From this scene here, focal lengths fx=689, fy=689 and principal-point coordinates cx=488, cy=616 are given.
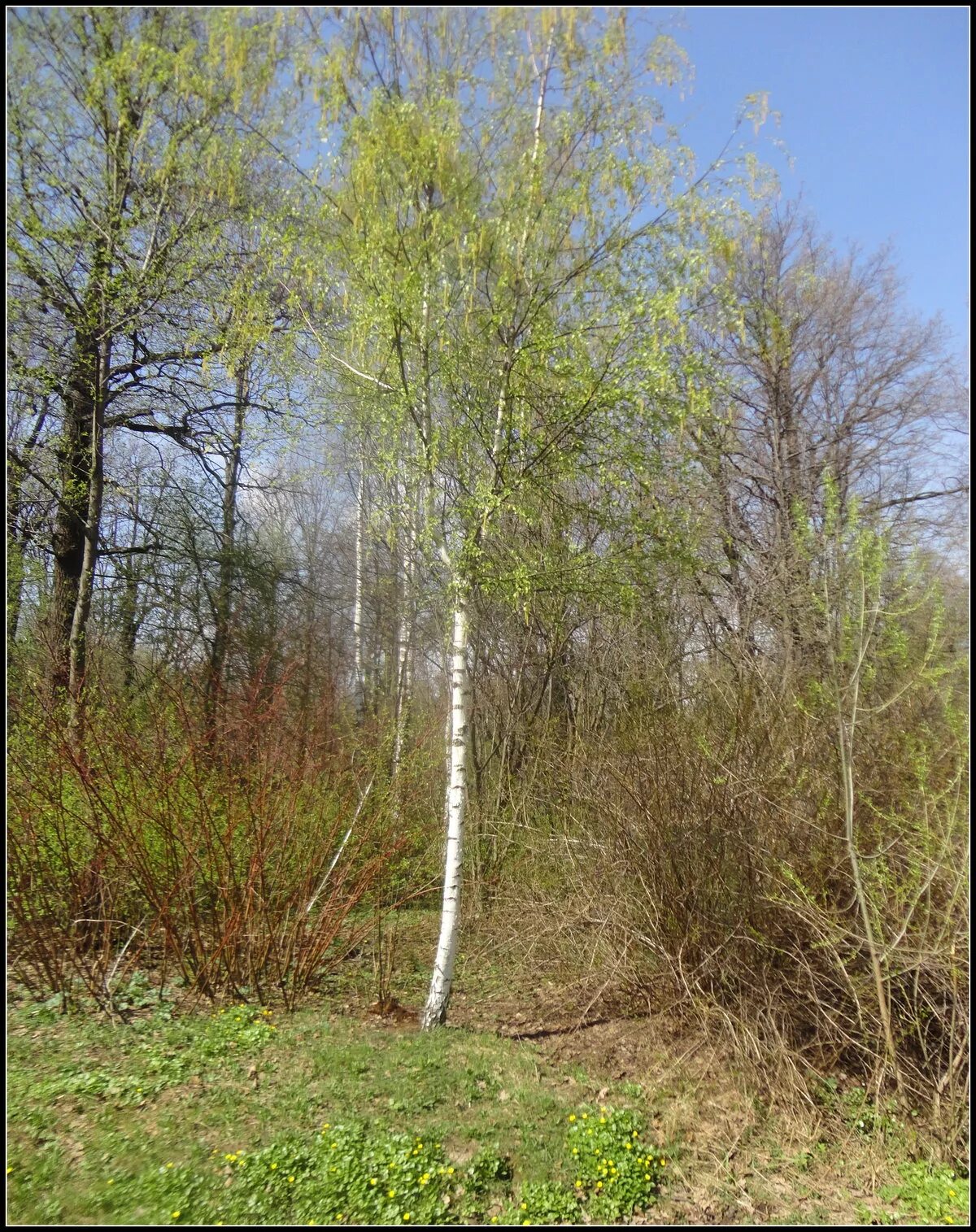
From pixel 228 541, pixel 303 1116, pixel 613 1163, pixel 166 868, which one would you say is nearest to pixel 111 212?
pixel 228 541

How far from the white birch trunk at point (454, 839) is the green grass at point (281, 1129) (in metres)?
0.29

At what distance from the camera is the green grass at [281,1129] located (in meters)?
2.62

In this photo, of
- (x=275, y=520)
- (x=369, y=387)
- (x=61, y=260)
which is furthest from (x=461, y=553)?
(x=275, y=520)

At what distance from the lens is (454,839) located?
170 inches

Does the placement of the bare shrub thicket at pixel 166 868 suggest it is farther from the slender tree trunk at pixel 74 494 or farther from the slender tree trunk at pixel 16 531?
the slender tree trunk at pixel 74 494

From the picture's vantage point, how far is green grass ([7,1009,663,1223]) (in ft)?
8.59

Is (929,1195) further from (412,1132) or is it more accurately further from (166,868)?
(166,868)

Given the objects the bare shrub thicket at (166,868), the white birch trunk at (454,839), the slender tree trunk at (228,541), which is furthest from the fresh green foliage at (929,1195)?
the slender tree trunk at (228,541)

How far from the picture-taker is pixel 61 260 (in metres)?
6.46

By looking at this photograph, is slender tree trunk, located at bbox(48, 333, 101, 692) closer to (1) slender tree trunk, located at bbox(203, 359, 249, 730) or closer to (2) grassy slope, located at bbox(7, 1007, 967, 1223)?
(1) slender tree trunk, located at bbox(203, 359, 249, 730)

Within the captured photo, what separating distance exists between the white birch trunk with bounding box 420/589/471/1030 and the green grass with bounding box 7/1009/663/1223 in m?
0.29

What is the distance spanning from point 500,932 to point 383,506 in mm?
3752

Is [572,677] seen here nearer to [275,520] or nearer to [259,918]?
[259,918]

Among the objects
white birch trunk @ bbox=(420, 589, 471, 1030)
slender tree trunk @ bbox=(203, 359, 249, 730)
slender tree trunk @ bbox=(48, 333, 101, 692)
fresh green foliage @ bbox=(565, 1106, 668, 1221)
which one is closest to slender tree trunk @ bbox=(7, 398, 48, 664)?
slender tree trunk @ bbox=(48, 333, 101, 692)
